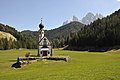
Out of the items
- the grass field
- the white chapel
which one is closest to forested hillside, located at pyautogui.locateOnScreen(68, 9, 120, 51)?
the white chapel

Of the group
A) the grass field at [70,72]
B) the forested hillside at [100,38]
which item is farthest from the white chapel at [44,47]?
the forested hillside at [100,38]

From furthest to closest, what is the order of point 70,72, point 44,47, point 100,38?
point 100,38 < point 44,47 < point 70,72

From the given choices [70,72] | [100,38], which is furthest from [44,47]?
[100,38]

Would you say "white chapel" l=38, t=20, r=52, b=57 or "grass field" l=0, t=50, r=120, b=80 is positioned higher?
"white chapel" l=38, t=20, r=52, b=57

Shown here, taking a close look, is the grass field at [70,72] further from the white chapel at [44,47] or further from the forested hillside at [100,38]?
the forested hillside at [100,38]

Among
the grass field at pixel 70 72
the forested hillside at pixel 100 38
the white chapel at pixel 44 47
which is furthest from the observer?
the forested hillside at pixel 100 38

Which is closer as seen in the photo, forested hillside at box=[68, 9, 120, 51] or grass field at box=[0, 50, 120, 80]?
grass field at box=[0, 50, 120, 80]

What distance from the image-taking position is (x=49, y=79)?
3011cm

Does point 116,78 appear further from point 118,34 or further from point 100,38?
point 100,38

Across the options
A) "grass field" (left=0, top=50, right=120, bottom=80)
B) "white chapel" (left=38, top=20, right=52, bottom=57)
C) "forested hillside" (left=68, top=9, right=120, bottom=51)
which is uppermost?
"forested hillside" (left=68, top=9, right=120, bottom=51)

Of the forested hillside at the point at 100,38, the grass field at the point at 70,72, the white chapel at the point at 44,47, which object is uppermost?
the forested hillside at the point at 100,38

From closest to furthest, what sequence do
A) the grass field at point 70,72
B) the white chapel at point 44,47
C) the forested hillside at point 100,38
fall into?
the grass field at point 70,72
the white chapel at point 44,47
the forested hillside at point 100,38

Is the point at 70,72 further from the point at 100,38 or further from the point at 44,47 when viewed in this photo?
the point at 100,38

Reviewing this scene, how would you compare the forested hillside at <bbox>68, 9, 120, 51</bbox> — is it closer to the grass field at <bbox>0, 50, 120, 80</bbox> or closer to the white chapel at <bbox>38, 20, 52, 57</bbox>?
the white chapel at <bbox>38, 20, 52, 57</bbox>
